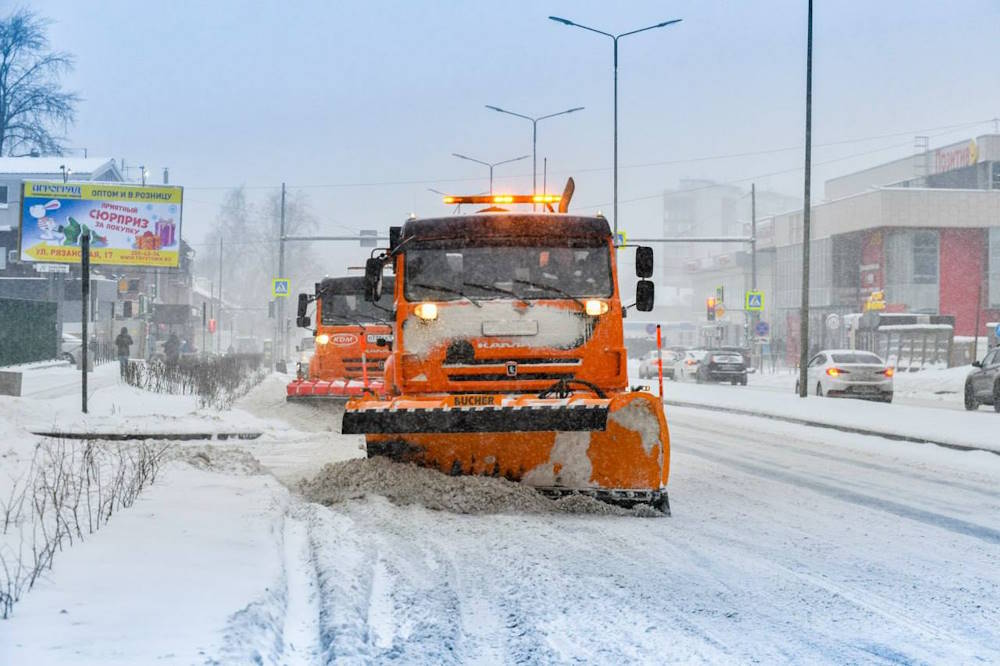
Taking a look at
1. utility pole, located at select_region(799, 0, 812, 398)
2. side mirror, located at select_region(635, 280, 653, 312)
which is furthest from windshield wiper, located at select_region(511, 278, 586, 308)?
utility pole, located at select_region(799, 0, 812, 398)

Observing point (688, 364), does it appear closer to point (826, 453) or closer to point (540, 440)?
point (826, 453)

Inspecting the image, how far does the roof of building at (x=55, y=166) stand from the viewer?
65125 millimetres

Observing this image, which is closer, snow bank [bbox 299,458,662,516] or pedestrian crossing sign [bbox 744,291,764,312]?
snow bank [bbox 299,458,662,516]

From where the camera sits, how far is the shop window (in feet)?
242

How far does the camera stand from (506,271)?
9734 millimetres

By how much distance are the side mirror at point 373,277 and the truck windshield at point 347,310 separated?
25.8 ft

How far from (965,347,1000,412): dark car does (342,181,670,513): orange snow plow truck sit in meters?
16.5

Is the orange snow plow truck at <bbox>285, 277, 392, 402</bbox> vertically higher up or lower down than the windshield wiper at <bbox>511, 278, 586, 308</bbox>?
lower down

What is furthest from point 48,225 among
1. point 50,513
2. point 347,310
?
point 50,513

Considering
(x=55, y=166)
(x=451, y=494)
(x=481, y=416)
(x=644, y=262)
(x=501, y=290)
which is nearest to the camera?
A: (x=481, y=416)

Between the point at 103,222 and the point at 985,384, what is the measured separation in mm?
36829

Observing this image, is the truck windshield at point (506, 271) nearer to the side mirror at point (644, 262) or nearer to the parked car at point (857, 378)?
the side mirror at point (644, 262)

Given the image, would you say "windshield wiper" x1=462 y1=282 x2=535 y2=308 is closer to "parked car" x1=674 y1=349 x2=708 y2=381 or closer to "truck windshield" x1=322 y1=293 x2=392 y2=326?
"truck windshield" x1=322 y1=293 x2=392 y2=326

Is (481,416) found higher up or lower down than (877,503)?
higher up
